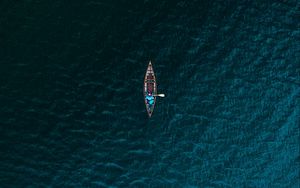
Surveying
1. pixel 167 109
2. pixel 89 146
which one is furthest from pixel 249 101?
pixel 89 146

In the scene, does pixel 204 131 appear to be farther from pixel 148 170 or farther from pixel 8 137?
pixel 8 137

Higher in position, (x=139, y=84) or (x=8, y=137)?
(x=139, y=84)

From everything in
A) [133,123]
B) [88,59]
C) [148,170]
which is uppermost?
[88,59]
